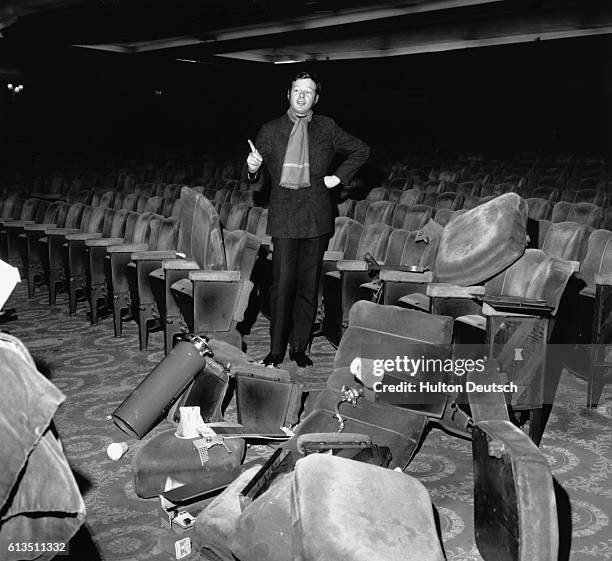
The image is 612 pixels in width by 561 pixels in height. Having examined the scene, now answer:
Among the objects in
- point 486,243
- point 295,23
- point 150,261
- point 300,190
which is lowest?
point 150,261

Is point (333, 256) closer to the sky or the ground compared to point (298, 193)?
closer to the ground

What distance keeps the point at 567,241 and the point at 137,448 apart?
1.27 m

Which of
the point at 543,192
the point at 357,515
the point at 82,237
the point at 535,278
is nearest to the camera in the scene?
the point at 357,515

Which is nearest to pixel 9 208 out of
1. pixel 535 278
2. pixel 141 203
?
pixel 141 203

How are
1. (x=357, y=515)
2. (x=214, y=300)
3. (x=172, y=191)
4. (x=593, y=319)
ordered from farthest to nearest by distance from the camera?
(x=172, y=191) → (x=214, y=300) → (x=593, y=319) → (x=357, y=515)

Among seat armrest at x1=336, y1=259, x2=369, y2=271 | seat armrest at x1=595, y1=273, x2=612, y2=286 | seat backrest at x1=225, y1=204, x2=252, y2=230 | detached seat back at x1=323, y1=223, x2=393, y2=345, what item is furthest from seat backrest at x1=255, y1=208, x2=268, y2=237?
seat armrest at x1=595, y1=273, x2=612, y2=286

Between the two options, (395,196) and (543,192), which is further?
(543,192)

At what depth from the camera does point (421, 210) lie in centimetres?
259

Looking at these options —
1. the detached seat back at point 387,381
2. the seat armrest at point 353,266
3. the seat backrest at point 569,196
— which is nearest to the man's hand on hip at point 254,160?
the seat armrest at point 353,266

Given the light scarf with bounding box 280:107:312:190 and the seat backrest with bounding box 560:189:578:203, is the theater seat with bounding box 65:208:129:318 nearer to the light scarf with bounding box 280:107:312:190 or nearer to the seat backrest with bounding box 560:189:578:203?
the light scarf with bounding box 280:107:312:190

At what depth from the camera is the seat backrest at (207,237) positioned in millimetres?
1812

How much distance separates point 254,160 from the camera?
1.71m

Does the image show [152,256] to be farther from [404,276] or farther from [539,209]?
[539,209]

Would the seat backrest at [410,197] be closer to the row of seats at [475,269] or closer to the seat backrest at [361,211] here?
the seat backrest at [361,211]
